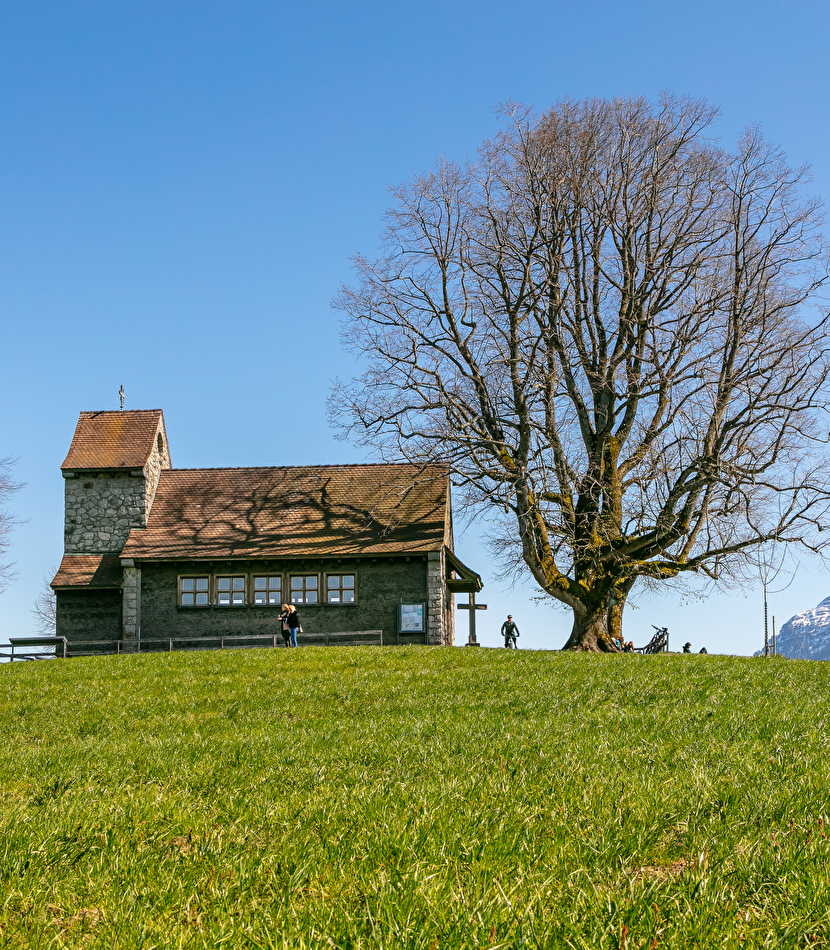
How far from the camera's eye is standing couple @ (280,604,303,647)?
94.1ft

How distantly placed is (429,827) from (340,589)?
1022 inches

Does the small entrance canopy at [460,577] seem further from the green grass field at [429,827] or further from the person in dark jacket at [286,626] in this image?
the green grass field at [429,827]

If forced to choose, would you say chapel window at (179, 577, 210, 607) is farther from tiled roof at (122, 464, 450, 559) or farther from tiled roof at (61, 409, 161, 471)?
tiled roof at (61, 409, 161, 471)

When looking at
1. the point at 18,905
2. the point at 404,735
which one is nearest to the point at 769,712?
the point at 404,735

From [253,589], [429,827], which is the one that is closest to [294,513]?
[253,589]

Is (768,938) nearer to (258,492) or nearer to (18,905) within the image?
(18,905)

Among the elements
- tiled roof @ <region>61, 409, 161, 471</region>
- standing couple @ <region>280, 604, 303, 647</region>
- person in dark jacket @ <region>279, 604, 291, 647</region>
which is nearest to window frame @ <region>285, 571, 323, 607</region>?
person in dark jacket @ <region>279, 604, 291, 647</region>

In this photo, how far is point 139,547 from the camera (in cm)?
3225

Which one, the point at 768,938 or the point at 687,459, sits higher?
the point at 687,459

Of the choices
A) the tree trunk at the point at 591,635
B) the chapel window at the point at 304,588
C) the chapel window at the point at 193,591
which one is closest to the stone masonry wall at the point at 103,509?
the chapel window at the point at 193,591

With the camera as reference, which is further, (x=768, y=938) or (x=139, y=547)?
(x=139, y=547)

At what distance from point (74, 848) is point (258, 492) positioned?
96.5 ft

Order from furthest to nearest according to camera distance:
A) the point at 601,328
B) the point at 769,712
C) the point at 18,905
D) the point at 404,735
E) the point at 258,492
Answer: the point at 258,492 → the point at 601,328 → the point at 769,712 → the point at 404,735 → the point at 18,905

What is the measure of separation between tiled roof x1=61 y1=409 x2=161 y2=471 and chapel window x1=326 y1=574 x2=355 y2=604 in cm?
854
